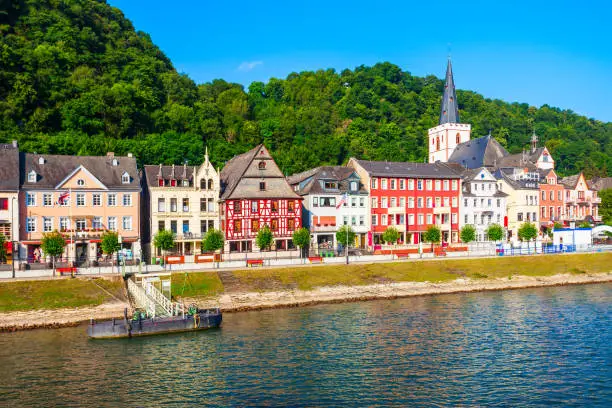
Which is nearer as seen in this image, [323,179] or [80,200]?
[80,200]

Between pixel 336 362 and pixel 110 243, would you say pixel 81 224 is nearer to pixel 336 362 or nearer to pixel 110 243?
pixel 110 243

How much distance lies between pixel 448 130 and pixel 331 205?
5918 cm

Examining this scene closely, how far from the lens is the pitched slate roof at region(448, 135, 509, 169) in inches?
→ 4292

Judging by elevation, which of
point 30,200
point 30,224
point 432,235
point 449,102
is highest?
point 449,102

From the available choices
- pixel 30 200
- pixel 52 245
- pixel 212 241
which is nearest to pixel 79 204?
pixel 30 200

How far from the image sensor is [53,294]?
49.3 meters

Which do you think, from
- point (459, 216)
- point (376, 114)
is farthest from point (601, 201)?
point (376, 114)

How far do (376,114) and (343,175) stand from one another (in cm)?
→ 8762

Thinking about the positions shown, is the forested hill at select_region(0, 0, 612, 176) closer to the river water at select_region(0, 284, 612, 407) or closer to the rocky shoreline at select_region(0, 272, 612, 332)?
the rocky shoreline at select_region(0, 272, 612, 332)

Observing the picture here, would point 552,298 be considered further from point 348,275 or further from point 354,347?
point 354,347

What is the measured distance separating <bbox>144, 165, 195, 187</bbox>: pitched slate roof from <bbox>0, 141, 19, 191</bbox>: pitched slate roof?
595 inches

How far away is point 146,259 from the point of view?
70.1m

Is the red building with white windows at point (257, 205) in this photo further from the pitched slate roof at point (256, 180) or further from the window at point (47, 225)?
the window at point (47, 225)

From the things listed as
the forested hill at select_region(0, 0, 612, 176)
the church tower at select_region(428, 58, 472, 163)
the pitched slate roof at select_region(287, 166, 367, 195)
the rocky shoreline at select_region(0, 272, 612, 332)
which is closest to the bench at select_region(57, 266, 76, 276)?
the rocky shoreline at select_region(0, 272, 612, 332)
